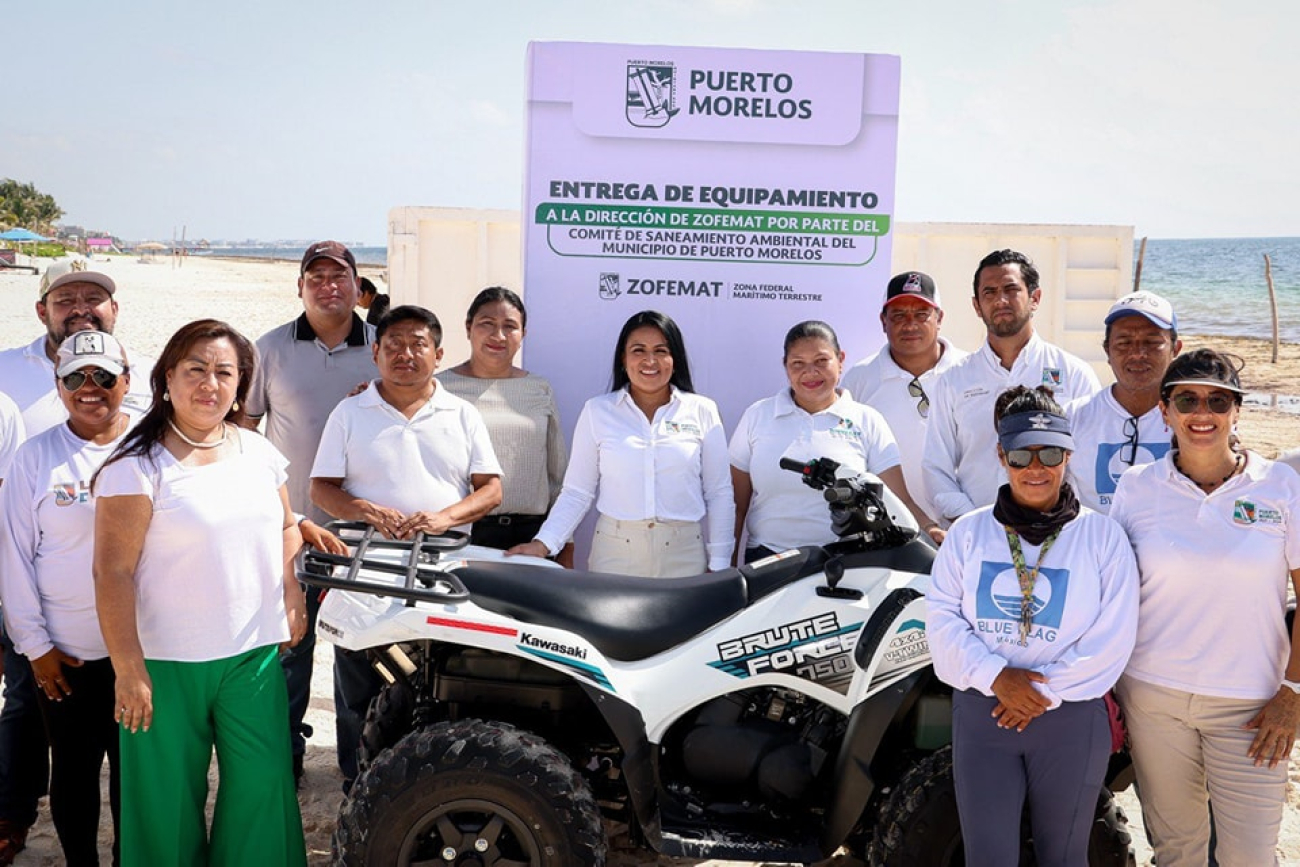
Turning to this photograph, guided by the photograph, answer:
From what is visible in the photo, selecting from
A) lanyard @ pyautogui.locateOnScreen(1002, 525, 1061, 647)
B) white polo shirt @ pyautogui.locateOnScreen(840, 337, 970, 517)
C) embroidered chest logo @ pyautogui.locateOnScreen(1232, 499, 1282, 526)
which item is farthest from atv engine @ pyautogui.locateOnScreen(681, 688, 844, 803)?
white polo shirt @ pyautogui.locateOnScreen(840, 337, 970, 517)

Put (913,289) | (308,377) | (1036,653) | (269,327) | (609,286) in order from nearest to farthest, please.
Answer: (1036,653) → (308,377) → (913,289) → (609,286) → (269,327)

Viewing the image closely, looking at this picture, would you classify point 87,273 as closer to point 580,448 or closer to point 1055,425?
point 580,448

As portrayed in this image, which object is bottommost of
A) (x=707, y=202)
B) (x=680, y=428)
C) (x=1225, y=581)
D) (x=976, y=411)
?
(x=1225, y=581)

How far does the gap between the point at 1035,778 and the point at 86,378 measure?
278 cm

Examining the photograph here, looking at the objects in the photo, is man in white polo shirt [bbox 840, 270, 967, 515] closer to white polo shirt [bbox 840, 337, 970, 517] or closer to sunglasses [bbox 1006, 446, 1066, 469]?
white polo shirt [bbox 840, 337, 970, 517]

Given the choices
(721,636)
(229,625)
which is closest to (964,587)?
(721,636)

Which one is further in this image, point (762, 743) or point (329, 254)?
point (329, 254)

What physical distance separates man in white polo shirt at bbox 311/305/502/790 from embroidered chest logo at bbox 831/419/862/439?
119cm

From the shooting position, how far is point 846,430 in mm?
3746

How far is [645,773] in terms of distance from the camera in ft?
9.52

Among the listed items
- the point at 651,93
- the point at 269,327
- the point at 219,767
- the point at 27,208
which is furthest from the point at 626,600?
the point at 27,208

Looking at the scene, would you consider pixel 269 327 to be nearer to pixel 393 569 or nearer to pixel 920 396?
pixel 920 396

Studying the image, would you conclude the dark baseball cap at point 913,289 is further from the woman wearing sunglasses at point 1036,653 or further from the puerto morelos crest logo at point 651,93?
the woman wearing sunglasses at point 1036,653

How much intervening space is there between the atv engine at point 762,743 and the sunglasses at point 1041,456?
908 mm
